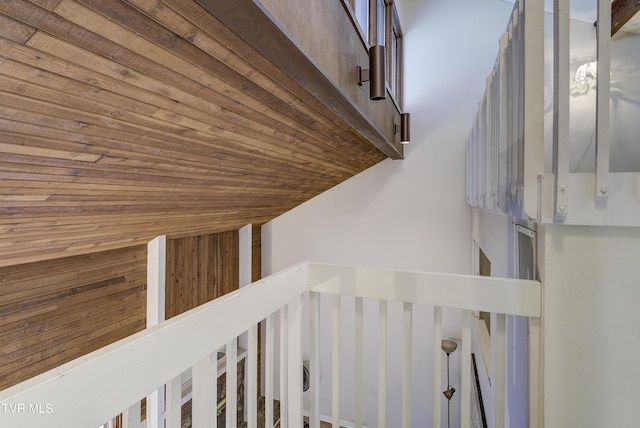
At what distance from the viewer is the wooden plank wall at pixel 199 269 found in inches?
126

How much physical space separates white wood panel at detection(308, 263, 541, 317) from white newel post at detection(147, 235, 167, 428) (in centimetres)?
191

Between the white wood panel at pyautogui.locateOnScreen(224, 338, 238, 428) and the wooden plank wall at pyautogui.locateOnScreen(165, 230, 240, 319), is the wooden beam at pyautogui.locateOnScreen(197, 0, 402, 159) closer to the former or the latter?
the white wood panel at pyautogui.locateOnScreen(224, 338, 238, 428)

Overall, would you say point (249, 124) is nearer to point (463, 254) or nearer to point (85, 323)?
point (85, 323)

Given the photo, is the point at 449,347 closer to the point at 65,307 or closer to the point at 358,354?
the point at 358,354

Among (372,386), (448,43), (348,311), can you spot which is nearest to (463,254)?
(348,311)

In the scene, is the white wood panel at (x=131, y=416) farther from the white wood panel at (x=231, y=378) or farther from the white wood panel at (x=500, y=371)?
the white wood panel at (x=500, y=371)

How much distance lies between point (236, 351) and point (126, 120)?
828 mm

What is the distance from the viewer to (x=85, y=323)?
2.40 m

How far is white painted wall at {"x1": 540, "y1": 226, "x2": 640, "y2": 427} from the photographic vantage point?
842 mm

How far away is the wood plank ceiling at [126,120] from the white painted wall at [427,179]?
164 cm

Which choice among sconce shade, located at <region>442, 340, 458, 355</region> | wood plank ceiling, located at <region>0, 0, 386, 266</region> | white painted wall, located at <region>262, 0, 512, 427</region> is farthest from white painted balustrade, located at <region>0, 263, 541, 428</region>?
white painted wall, located at <region>262, 0, 512, 427</region>

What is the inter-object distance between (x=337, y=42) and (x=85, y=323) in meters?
2.57

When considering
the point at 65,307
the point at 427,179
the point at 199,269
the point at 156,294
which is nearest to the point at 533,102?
the point at 427,179

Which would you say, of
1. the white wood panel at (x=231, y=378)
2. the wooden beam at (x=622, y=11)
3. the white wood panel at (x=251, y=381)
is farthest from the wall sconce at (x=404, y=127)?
the white wood panel at (x=231, y=378)
